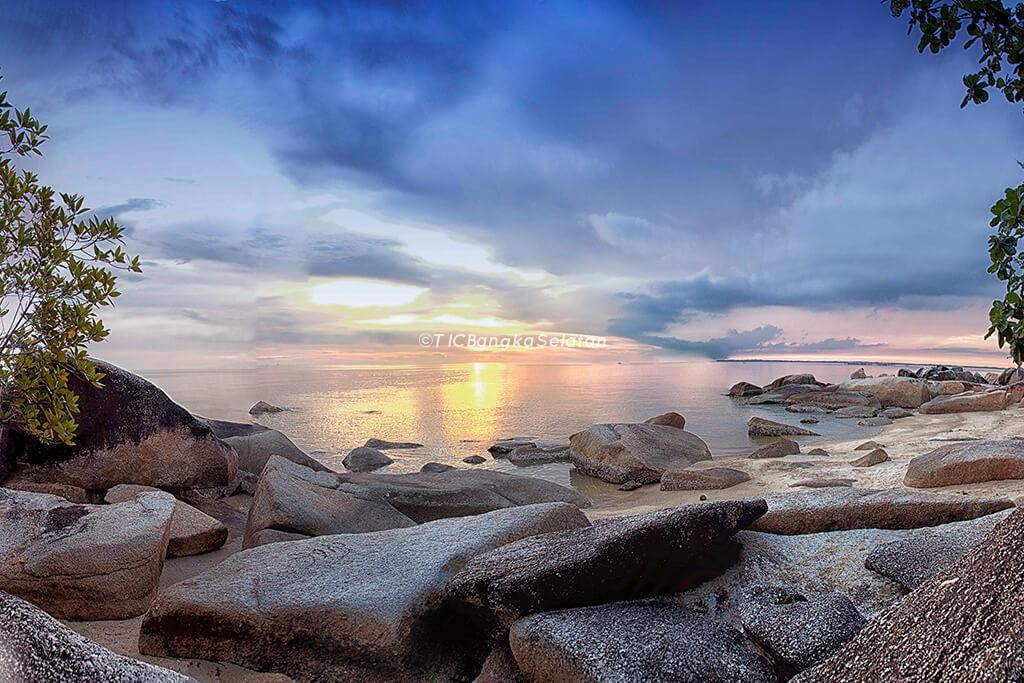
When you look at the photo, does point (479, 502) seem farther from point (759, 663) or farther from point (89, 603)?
point (759, 663)

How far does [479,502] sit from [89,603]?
15.0 ft

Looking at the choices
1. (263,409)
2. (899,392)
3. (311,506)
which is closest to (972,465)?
(311,506)

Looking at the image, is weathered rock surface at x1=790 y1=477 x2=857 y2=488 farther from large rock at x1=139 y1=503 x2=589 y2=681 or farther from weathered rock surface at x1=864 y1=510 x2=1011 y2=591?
large rock at x1=139 y1=503 x2=589 y2=681

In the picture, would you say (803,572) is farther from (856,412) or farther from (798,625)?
(856,412)

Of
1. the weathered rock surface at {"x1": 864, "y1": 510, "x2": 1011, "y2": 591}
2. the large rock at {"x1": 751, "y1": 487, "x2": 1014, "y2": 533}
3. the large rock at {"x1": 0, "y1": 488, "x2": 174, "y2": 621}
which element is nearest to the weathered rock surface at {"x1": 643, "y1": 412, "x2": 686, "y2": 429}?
the large rock at {"x1": 751, "y1": 487, "x2": 1014, "y2": 533}

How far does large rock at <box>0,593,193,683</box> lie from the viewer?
98.3 inches

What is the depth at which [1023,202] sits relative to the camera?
2617 millimetres

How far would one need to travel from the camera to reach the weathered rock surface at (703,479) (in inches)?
421

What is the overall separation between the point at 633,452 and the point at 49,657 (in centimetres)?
1094

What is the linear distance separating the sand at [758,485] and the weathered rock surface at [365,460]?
130 inches

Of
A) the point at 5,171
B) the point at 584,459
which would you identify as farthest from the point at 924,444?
the point at 5,171

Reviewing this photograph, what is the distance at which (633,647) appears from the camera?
3.63 metres

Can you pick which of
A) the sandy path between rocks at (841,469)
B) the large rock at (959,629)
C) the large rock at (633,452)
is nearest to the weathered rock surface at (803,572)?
the large rock at (959,629)

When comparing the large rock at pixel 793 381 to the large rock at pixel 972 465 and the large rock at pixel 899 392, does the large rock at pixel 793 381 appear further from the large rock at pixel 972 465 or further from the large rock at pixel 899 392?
the large rock at pixel 972 465
